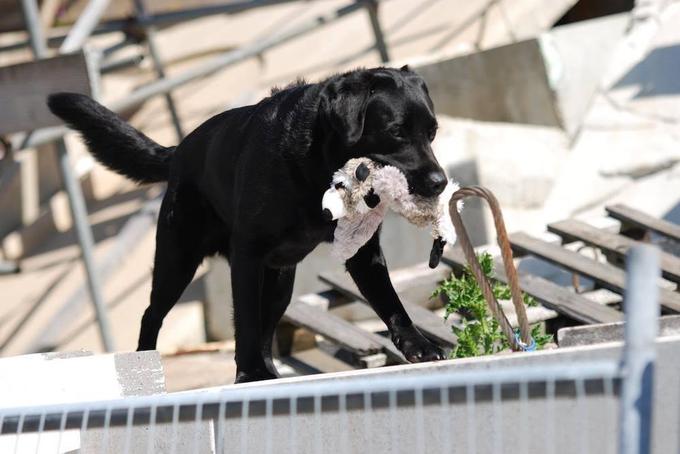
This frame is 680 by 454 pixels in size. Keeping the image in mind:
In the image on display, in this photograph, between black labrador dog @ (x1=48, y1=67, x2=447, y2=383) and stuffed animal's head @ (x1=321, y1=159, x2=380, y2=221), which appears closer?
stuffed animal's head @ (x1=321, y1=159, x2=380, y2=221)

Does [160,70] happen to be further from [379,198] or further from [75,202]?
[379,198]

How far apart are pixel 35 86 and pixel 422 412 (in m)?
3.79

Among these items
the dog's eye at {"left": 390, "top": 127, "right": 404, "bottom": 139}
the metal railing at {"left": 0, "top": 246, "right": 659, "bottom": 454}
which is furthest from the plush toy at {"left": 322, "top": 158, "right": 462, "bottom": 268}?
the metal railing at {"left": 0, "top": 246, "right": 659, "bottom": 454}

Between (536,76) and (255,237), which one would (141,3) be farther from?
(255,237)

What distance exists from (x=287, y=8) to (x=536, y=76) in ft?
8.08

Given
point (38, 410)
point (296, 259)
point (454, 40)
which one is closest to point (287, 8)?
point (454, 40)

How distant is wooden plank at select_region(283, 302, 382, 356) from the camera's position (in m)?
4.70

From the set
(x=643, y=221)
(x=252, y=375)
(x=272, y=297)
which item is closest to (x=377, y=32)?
(x=643, y=221)

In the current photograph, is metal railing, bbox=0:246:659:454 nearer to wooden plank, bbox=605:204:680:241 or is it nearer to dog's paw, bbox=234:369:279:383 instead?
dog's paw, bbox=234:369:279:383

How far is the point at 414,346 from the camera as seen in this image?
362 centimetres

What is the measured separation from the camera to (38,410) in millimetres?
2369

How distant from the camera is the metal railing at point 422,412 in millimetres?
1800

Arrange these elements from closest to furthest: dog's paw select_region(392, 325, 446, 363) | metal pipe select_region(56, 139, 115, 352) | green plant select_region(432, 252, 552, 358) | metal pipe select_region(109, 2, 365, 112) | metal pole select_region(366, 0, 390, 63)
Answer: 1. dog's paw select_region(392, 325, 446, 363)
2. green plant select_region(432, 252, 552, 358)
3. metal pipe select_region(56, 139, 115, 352)
4. metal pipe select_region(109, 2, 365, 112)
5. metal pole select_region(366, 0, 390, 63)

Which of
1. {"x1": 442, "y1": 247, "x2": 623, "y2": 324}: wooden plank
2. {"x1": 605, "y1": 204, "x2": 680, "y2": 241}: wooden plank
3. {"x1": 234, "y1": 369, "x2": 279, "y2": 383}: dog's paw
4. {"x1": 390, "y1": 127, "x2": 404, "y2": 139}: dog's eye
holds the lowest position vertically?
{"x1": 442, "y1": 247, "x2": 623, "y2": 324}: wooden plank
